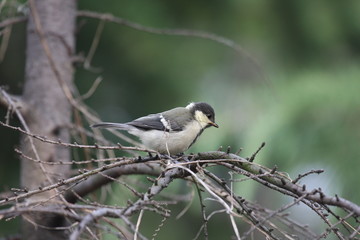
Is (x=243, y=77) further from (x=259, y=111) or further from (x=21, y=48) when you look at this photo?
(x=21, y=48)

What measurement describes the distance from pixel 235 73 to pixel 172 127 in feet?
11.4

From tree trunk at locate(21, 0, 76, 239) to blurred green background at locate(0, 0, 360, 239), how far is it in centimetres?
138

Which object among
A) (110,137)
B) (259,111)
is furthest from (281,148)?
(110,137)

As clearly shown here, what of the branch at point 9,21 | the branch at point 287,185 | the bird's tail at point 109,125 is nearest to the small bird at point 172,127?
the bird's tail at point 109,125

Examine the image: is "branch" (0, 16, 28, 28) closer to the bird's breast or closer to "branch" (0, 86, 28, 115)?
"branch" (0, 86, 28, 115)

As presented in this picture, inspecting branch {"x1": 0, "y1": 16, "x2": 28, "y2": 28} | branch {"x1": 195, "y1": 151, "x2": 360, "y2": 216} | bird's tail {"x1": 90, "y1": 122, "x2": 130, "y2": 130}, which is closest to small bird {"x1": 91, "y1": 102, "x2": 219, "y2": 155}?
bird's tail {"x1": 90, "y1": 122, "x2": 130, "y2": 130}

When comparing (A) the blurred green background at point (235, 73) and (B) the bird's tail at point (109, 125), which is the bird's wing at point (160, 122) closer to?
(B) the bird's tail at point (109, 125)

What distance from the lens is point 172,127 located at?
3.76m

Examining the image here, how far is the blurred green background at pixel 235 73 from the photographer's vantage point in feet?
14.1

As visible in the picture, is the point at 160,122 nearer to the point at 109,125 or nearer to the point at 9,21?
the point at 109,125

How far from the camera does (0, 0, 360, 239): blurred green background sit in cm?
429

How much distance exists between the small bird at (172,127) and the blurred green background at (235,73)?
52 cm

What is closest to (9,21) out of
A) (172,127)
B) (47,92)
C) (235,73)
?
(47,92)

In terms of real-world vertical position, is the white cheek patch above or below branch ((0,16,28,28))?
below
